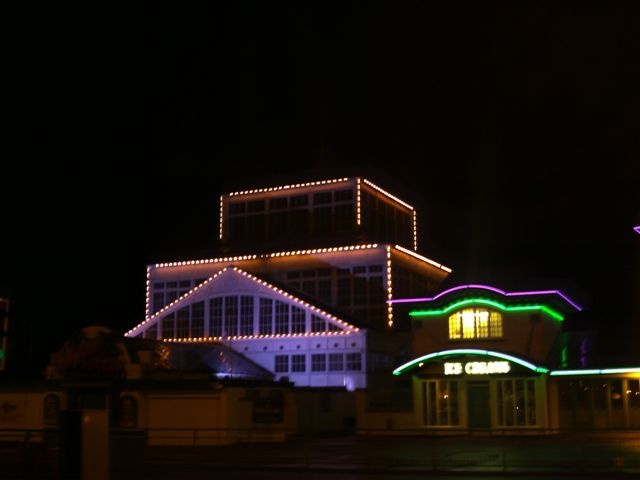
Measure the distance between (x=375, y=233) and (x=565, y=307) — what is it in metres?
20.3

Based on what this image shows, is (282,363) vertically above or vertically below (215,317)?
below

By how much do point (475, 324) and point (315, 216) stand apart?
72.5ft

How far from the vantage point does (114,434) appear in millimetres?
39031

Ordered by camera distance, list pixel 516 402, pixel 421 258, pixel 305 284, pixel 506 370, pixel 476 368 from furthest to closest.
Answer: pixel 421 258 < pixel 305 284 < pixel 476 368 < pixel 516 402 < pixel 506 370

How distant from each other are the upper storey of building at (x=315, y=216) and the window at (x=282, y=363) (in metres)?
9.04

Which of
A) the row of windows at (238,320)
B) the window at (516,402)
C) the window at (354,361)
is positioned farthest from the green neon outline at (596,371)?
the row of windows at (238,320)

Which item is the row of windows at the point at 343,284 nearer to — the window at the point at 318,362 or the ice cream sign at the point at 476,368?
the window at the point at 318,362

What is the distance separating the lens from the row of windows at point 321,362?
52.2 meters

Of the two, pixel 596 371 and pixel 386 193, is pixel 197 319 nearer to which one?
pixel 386 193

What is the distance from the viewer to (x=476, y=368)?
41625mm

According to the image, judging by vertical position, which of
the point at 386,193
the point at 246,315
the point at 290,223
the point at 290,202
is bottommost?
the point at 246,315

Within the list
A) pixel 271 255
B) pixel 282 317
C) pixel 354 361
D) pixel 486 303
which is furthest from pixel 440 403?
pixel 271 255

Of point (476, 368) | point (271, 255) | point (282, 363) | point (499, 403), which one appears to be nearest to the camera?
point (499, 403)

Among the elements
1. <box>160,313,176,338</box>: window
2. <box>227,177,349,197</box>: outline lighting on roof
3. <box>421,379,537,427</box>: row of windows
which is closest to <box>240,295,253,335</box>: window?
<box>160,313,176,338</box>: window
